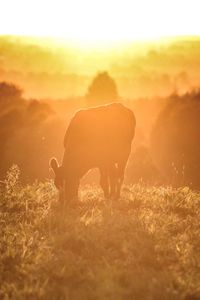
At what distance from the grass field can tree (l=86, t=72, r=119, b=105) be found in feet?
120

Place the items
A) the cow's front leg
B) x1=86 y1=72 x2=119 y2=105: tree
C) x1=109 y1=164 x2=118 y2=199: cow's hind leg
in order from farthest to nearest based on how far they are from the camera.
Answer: x1=86 y1=72 x2=119 y2=105: tree → x1=109 y1=164 x2=118 y2=199: cow's hind leg → the cow's front leg

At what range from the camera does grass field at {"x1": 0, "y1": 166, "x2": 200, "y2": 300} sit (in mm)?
7496

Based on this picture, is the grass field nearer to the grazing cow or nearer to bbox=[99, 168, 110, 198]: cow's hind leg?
bbox=[99, 168, 110, 198]: cow's hind leg

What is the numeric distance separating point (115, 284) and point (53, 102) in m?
41.5

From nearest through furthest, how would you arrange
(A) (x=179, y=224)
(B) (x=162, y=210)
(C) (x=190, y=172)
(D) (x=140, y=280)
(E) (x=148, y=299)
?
1. (E) (x=148, y=299)
2. (D) (x=140, y=280)
3. (A) (x=179, y=224)
4. (B) (x=162, y=210)
5. (C) (x=190, y=172)

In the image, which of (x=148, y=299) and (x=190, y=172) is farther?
(x=190, y=172)

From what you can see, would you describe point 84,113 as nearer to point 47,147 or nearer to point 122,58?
point 47,147

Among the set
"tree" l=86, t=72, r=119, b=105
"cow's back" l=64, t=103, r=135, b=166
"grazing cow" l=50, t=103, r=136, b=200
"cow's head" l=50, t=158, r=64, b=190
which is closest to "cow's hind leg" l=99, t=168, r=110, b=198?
"grazing cow" l=50, t=103, r=136, b=200

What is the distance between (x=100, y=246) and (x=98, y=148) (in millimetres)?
4267

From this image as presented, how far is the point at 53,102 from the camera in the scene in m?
48.6

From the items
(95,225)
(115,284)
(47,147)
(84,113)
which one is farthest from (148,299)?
(47,147)

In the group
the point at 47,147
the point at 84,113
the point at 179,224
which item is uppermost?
the point at 84,113

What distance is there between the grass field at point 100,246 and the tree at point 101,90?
120 ft

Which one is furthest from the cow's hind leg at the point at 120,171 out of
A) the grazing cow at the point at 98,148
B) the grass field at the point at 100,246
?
the grass field at the point at 100,246
